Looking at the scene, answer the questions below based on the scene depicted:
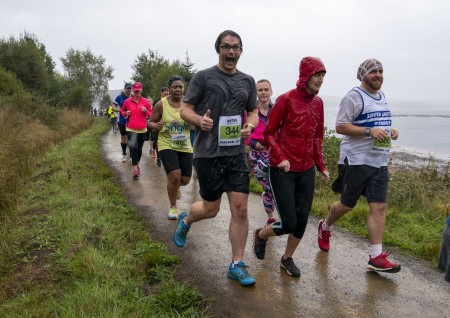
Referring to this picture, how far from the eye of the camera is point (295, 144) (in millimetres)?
3836

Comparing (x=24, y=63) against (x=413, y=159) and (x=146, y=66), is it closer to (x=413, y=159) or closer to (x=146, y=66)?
(x=146, y=66)

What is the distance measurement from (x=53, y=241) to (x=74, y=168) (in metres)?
4.94

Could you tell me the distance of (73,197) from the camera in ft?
22.5

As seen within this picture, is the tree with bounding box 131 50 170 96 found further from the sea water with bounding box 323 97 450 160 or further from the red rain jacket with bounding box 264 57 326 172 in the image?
the red rain jacket with bounding box 264 57 326 172

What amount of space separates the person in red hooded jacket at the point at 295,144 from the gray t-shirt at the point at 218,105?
1.13ft

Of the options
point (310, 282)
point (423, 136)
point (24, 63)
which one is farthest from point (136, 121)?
point (423, 136)

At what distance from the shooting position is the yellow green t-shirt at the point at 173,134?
5969 millimetres

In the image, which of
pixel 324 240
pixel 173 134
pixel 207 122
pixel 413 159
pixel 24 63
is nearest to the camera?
pixel 207 122

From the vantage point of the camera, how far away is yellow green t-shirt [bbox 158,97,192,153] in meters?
5.97

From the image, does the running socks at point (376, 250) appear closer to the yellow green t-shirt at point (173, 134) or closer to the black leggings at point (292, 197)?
the black leggings at point (292, 197)

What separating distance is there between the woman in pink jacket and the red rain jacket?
580 cm

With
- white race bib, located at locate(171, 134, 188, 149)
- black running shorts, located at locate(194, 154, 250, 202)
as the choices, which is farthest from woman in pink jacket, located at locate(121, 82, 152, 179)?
black running shorts, located at locate(194, 154, 250, 202)

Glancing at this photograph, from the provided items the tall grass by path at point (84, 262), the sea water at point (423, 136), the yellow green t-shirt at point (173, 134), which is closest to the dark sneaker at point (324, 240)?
the tall grass by path at point (84, 262)

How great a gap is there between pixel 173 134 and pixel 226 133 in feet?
7.54
